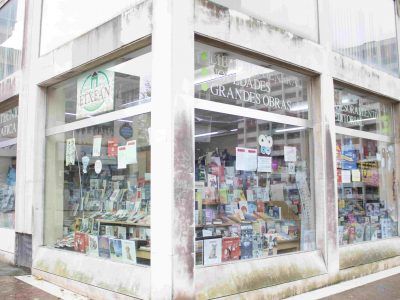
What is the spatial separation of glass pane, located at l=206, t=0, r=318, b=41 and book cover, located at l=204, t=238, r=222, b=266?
10.4 ft

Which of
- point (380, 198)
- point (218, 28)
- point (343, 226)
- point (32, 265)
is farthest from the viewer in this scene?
point (380, 198)

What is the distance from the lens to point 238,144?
6.49 meters

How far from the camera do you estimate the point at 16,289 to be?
6492mm

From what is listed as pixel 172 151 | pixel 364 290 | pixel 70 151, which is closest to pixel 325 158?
pixel 364 290

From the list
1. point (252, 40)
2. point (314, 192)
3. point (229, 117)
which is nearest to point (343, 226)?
point (314, 192)

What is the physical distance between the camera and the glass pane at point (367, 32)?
8.32 m

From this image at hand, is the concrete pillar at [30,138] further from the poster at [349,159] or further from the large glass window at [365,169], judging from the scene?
the poster at [349,159]

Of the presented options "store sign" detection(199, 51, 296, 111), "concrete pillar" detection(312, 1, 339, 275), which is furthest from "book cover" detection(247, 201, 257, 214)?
"store sign" detection(199, 51, 296, 111)

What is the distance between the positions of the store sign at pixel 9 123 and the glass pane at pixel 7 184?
0.99 feet

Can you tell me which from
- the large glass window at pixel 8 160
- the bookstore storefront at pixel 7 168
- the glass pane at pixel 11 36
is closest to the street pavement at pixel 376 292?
the bookstore storefront at pixel 7 168

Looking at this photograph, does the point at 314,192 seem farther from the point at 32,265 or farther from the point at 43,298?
the point at 32,265

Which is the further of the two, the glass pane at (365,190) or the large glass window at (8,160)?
the large glass window at (8,160)

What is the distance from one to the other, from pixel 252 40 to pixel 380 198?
15.7 feet

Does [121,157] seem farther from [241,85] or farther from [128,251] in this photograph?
[241,85]
